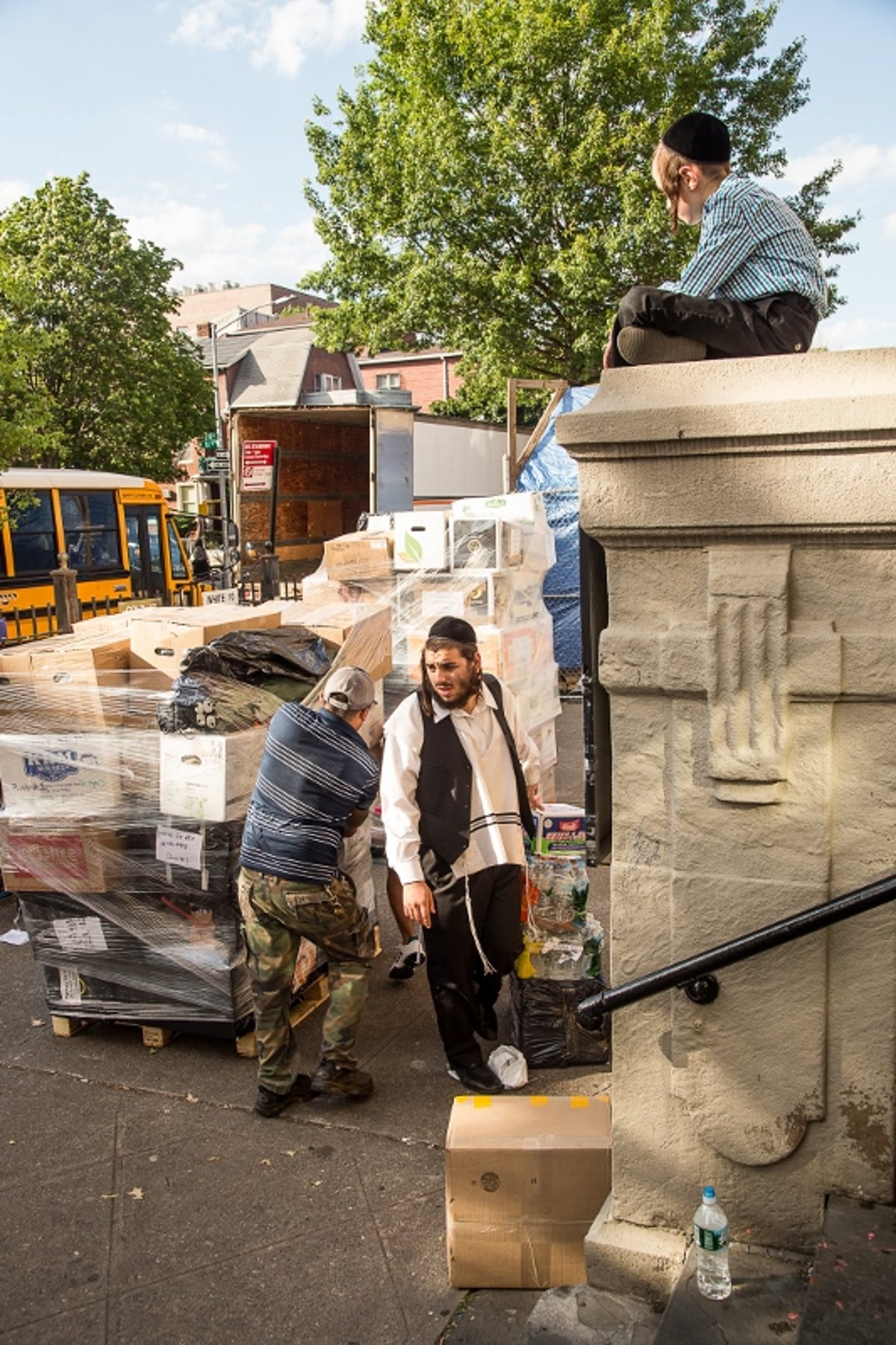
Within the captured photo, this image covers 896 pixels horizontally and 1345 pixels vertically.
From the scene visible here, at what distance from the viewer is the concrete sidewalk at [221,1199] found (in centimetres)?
315

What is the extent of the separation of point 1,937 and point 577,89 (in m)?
19.7

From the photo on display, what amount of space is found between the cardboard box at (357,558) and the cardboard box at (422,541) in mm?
121

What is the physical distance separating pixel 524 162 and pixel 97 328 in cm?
1402

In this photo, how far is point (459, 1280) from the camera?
3.19 m

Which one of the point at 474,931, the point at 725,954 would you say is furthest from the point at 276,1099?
the point at 725,954

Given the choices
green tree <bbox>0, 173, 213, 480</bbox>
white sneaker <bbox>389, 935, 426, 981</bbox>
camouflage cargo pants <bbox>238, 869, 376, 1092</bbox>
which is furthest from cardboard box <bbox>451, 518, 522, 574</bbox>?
green tree <bbox>0, 173, 213, 480</bbox>

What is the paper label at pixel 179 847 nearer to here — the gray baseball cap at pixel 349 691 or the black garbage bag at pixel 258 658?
the black garbage bag at pixel 258 658

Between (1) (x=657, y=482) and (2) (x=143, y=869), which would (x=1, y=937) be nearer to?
(2) (x=143, y=869)

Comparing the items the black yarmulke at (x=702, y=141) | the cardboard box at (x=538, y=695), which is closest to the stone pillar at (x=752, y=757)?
the black yarmulke at (x=702, y=141)

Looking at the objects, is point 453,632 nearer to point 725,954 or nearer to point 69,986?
point 725,954

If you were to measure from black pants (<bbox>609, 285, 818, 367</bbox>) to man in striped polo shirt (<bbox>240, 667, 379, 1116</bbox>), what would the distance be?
2031mm

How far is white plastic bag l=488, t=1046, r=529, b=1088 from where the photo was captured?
4383 millimetres

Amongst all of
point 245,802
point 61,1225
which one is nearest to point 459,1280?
point 61,1225

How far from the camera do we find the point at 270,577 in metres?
15.7
